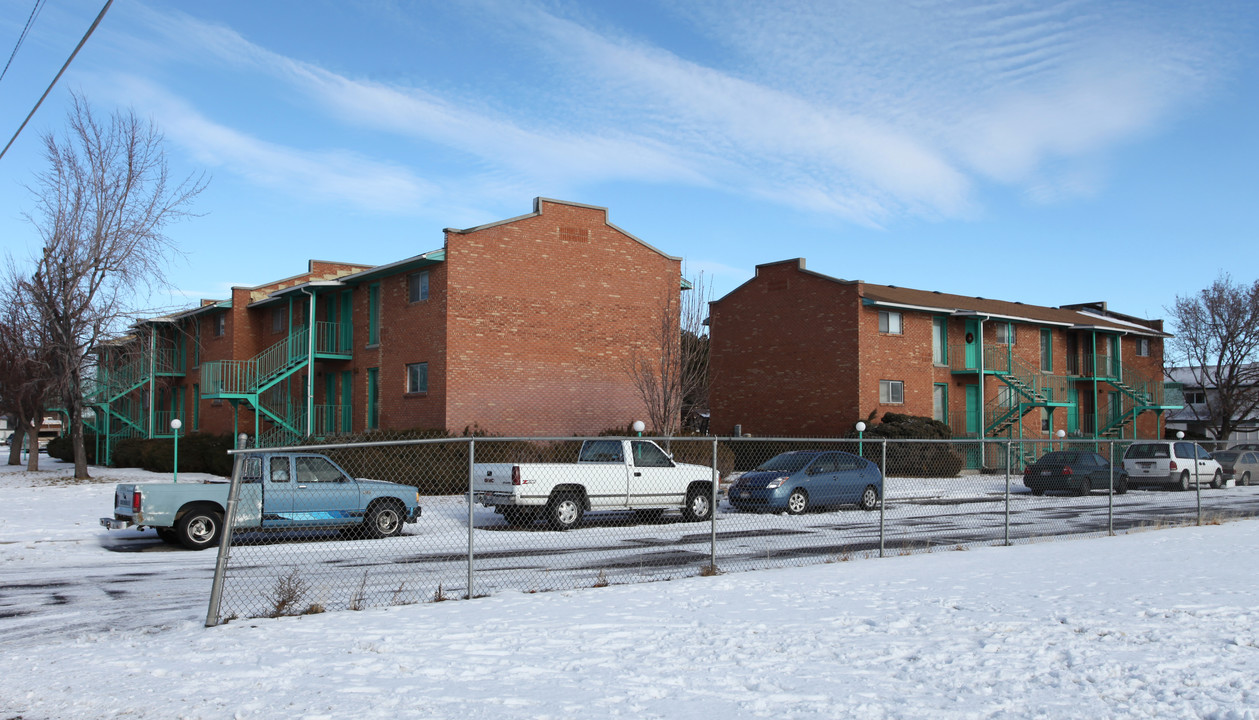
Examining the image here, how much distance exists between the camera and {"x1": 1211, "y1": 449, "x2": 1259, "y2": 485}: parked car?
33772 mm

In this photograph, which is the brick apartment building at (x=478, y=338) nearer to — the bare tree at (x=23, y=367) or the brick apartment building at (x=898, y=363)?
the bare tree at (x=23, y=367)

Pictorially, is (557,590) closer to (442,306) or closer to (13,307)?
(442,306)

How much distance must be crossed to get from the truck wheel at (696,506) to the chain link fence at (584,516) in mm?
33

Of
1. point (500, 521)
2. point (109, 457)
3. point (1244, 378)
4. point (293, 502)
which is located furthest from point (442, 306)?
point (1244, 378)

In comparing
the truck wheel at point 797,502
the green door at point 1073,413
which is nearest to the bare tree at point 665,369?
the truck wheel at point 797,502

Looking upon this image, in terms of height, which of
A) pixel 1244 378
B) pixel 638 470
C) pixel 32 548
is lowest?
pixel 32 548

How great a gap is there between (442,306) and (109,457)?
26.0 m

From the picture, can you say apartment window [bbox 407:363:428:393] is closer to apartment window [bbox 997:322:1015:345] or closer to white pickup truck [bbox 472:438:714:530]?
white pickup truck [bbox 472:438:714:530]

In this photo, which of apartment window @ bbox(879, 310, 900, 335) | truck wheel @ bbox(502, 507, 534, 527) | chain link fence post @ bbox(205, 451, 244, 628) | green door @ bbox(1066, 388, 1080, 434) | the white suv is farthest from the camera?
green door @ bbox(1066, 388, 1080, 434)

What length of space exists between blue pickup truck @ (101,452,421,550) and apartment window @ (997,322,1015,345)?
103 ft

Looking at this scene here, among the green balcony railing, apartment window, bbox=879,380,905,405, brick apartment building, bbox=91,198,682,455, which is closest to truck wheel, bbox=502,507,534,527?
brick apartment building, bbox=91,198,682,455

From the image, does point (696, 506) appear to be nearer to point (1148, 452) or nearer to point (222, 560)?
point (222, 560)

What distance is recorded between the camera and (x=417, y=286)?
29.3 m

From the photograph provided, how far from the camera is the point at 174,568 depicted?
12922 millimetres
